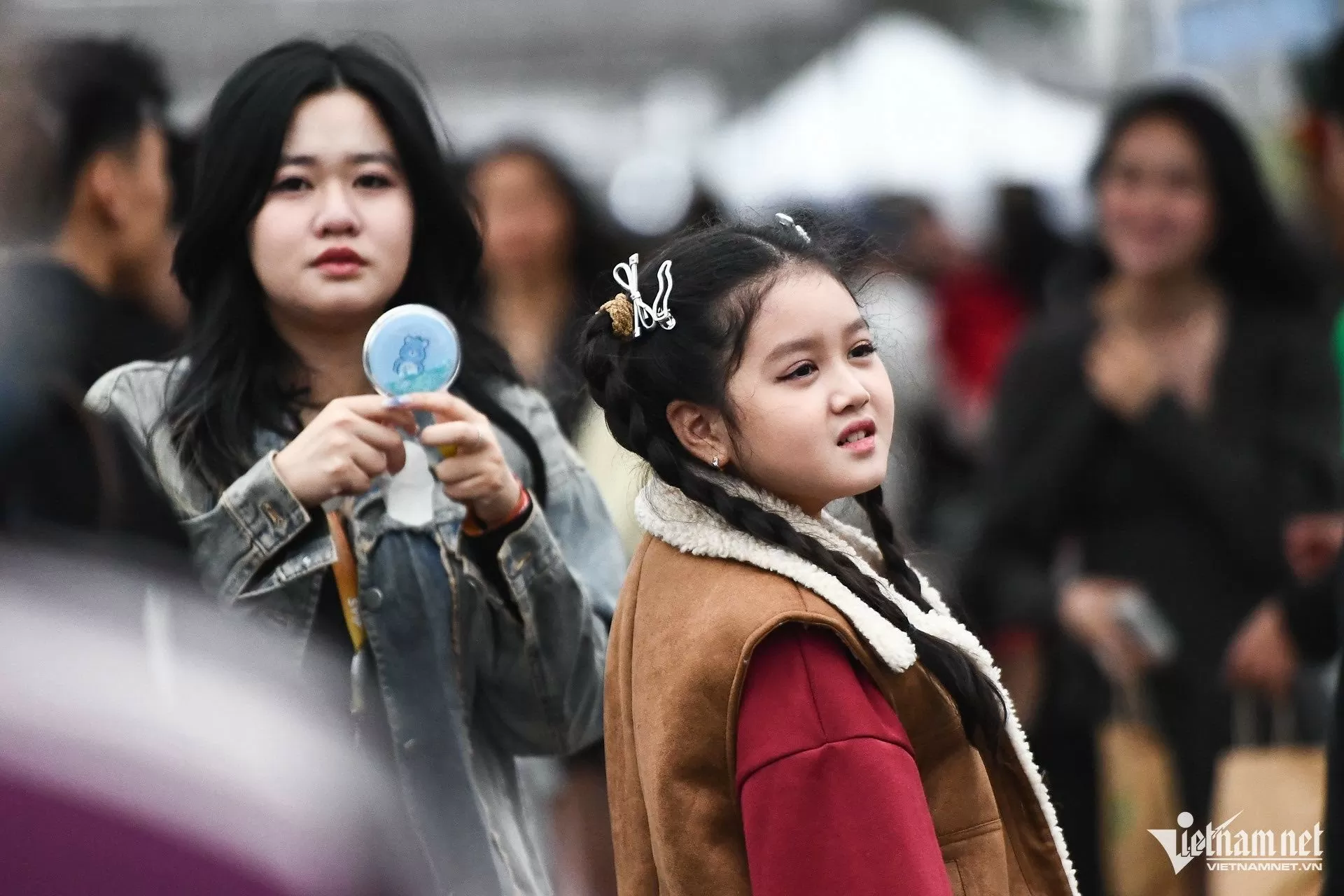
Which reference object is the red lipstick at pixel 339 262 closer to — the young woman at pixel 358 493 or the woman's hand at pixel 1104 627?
the young woman at pixel 358 493

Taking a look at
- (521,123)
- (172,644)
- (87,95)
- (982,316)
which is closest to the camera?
(172,644)

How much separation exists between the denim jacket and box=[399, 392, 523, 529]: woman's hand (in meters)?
0.11

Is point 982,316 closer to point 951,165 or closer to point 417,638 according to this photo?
point 951,165

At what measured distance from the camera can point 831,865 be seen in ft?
7.22

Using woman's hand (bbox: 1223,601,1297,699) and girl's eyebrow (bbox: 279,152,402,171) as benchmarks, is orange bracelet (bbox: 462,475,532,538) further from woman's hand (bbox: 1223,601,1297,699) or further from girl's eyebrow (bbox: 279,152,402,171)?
woman's hand (bbox: 1223,601,1297,699)

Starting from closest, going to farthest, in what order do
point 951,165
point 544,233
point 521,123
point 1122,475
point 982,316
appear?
point 1122,475 → point 544,233 → point 521,123 → point 982,316 → point 951,165

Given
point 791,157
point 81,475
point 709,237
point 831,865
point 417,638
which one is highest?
point 791,157

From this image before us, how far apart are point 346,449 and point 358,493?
0.11 m

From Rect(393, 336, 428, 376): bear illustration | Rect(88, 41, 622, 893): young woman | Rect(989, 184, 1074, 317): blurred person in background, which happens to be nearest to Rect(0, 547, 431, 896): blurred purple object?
Rect(88, 41, 622, 893): young woman

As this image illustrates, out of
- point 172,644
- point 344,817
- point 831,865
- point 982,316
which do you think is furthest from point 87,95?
point 982,316

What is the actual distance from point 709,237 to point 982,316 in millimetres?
7329

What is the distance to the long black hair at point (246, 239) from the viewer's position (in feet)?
9.33

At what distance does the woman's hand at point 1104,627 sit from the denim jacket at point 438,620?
2.25m

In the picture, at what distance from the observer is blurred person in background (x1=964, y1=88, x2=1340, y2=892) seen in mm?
4754
